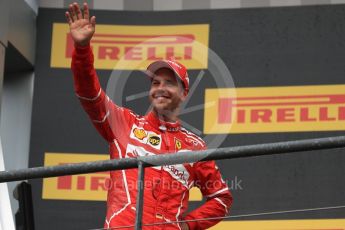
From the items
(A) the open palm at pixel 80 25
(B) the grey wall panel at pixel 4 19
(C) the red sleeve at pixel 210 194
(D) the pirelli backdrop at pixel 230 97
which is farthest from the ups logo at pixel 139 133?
(B) the grey wall panel at pixel 4 19

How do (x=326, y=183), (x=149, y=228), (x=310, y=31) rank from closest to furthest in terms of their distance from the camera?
(x=149, y=228) → (x=326, y=183) → (x=310, y=31)

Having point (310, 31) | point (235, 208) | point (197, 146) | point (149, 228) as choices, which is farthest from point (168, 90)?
point (310, 31)

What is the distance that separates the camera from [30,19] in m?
5.33

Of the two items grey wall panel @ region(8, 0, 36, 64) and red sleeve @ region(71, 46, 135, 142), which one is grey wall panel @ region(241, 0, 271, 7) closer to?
grey wall panel @ region(8, 0, 36, 64)

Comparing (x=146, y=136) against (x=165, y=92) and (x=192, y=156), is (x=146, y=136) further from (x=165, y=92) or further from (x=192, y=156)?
(x=192, y=156)

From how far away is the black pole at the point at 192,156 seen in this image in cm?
277

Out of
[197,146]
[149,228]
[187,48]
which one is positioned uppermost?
[187,48]

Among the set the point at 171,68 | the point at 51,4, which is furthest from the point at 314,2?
the point at 171,68

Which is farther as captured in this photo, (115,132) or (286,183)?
(286,183)

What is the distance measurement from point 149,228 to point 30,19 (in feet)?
7.96

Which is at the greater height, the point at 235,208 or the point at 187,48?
the point at 187,48

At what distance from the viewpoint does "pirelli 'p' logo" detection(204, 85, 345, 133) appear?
5031mm

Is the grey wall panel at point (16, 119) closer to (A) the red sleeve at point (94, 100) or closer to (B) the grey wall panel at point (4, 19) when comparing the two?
(B) the grey wall panel at point (4, 19)

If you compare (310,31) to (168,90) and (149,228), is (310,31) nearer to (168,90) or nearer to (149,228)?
(168,90)
